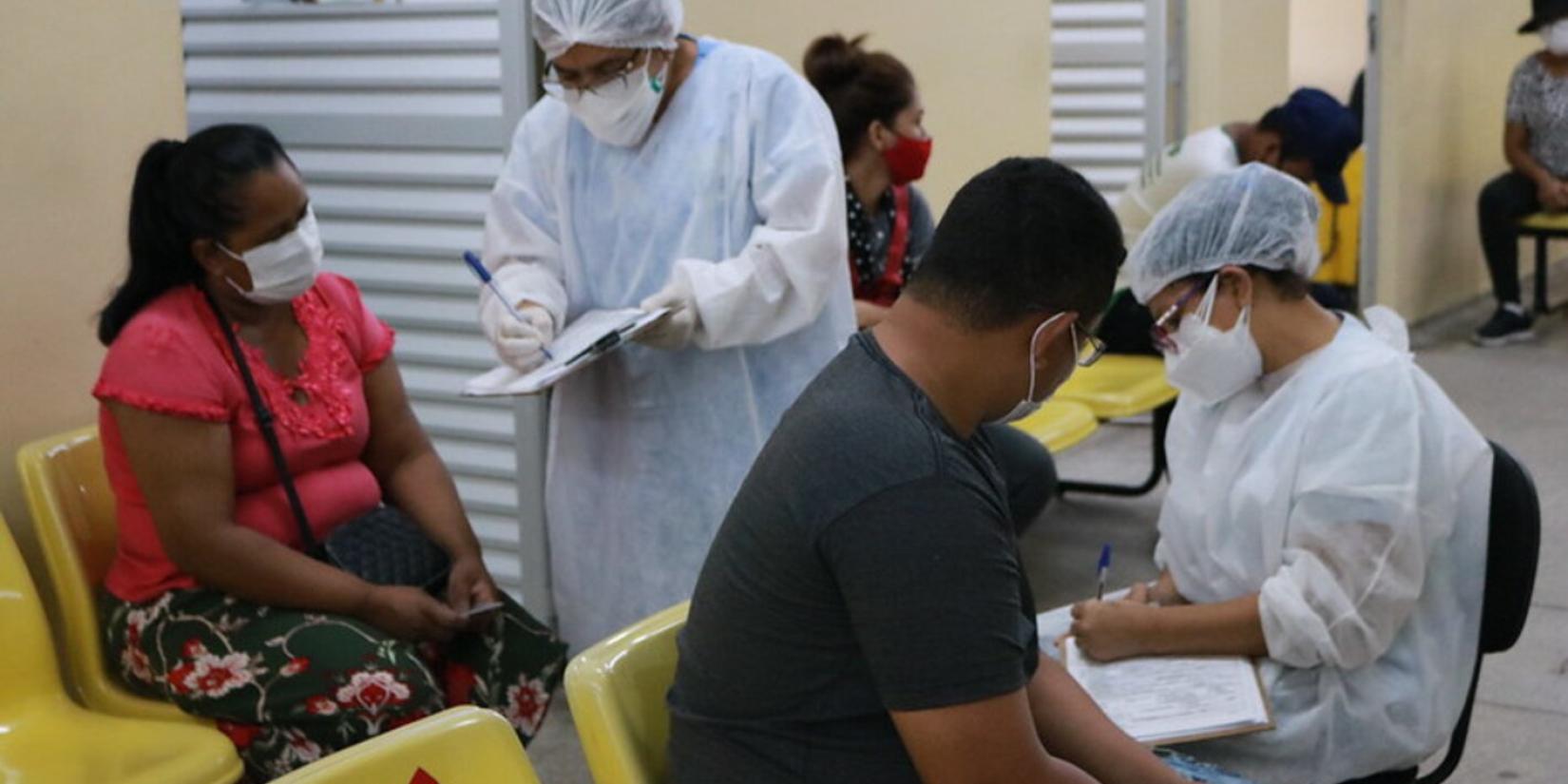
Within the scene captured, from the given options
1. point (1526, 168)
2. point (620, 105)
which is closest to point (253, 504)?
point (620, 105)

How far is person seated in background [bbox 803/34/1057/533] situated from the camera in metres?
3.84

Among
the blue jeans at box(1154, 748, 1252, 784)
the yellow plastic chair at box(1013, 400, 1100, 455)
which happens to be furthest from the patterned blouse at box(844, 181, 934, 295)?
the blue jeans at box(1154, 748, 1252, 784)

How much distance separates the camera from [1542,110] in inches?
298

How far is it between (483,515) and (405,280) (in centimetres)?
54

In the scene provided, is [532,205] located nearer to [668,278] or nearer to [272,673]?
[668,278]

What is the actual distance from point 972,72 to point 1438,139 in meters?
3.47

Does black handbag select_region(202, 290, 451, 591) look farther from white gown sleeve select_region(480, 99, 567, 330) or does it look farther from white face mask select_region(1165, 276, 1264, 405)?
white face mask select_region(1165, 276, 1264, 405)

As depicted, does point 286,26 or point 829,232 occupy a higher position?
point 286,26

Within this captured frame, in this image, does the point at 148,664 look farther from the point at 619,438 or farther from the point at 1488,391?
the point at 1488,391

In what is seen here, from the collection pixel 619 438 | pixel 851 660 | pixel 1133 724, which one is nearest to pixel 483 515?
pixel 619 438

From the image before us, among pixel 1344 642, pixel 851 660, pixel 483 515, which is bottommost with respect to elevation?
pixel 483 515

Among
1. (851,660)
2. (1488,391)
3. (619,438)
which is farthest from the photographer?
(1488,391)

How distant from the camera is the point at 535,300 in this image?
291 centimetres

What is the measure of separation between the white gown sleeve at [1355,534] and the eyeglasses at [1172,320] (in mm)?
248
